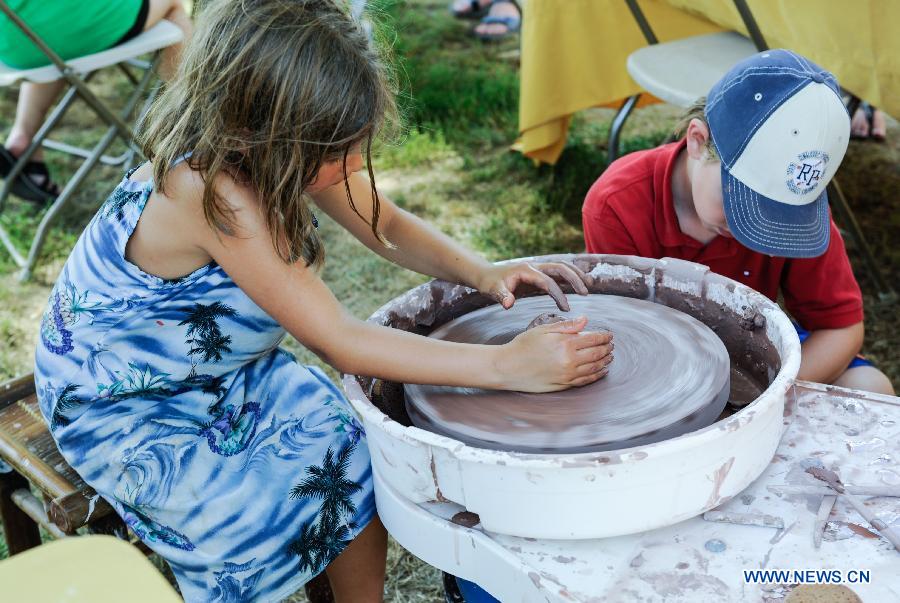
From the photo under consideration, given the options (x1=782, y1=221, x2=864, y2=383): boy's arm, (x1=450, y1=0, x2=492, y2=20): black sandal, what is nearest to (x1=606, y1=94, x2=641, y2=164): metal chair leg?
(x1=782, y1=221, x2=864, y2=383): boy's arm

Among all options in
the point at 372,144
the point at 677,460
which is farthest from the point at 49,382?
the point at 677,460

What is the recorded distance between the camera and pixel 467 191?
3361mm

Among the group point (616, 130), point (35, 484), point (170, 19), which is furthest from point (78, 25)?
point (35, 484)

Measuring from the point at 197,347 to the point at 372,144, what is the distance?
1.33 ft

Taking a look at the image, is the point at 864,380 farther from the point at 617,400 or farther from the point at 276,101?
the point at 276,101

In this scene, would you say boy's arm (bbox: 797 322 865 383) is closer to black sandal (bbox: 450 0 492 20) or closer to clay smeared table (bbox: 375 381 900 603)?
clay smeared table (bbox: 375 381 900 603)

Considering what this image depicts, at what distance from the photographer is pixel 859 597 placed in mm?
962

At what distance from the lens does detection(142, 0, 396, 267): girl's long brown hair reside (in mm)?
1171

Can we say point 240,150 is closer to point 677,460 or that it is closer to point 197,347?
point 197,347

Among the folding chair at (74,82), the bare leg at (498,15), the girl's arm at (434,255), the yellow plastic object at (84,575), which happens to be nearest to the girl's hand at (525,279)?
the girl's arm at (434,255)

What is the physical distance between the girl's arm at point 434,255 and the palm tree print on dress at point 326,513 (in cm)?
36

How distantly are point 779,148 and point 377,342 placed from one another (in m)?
0.65

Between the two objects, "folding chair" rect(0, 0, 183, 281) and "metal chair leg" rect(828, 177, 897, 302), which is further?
"folding chair" rect(0, 0, 183, 281)

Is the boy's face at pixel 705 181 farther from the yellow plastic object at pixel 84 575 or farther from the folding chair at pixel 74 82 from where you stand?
the folding chair at pixel 74 82
